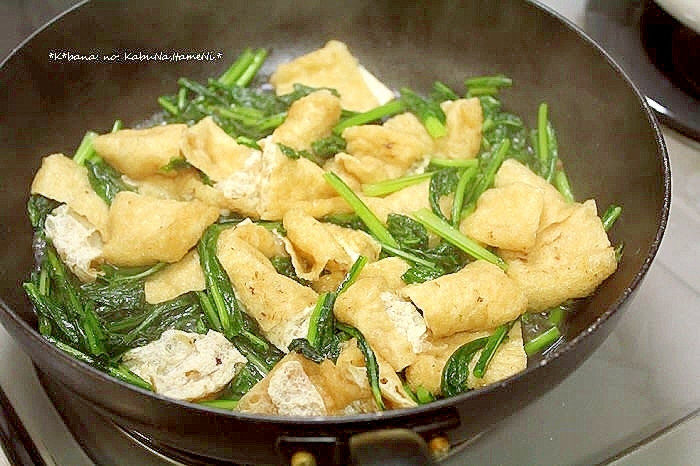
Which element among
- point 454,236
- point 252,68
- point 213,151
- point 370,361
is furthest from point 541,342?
point 252,68

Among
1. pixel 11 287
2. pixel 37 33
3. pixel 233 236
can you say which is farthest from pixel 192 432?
pixel 37 33

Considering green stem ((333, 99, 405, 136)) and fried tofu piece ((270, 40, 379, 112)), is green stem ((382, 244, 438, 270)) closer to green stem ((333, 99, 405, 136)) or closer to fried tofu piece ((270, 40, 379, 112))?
green stem ((333, 99, 405, 136))

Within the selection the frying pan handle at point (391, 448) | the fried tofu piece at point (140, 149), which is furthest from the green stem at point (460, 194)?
the frying pan handle at point (391, 448)

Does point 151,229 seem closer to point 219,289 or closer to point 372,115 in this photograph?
point 219,289

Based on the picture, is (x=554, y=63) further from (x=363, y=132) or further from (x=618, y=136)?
(x=363, y=132)

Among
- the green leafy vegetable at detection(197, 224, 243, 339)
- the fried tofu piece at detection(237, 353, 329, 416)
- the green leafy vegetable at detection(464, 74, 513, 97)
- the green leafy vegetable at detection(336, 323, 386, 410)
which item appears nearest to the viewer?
the fried tofu piece at detection(237, 353, 329, 416)

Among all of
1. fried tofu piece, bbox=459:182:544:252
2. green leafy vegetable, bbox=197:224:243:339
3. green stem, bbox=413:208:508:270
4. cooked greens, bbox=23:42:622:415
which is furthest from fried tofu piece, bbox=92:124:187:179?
fried tofu piece, bbox=459:182:544:252

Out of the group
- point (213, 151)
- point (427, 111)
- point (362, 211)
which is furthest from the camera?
point (427, 111)

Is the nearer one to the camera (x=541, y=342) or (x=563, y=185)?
(x=541, y=342)
